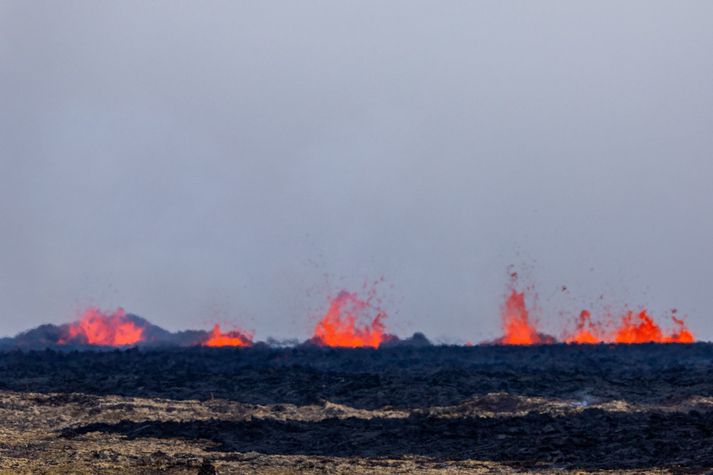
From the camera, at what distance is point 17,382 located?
6281cm

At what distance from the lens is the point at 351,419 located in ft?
142

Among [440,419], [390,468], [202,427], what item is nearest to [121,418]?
[202,427]

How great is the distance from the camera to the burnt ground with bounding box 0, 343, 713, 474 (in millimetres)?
32656

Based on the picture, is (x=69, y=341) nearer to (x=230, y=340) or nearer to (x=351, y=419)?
(x=230, y=340)

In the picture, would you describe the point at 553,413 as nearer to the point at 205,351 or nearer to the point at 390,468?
the point at 390,468

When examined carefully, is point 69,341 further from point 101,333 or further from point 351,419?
point 351,419

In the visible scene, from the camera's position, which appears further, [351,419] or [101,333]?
[101,333]

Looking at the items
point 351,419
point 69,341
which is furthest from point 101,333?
point 351,419

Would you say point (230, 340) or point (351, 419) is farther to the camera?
point (230, 340)

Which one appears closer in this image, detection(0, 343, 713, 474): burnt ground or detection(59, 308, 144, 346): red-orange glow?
detection(0, 343, 713, 474): burnt ground

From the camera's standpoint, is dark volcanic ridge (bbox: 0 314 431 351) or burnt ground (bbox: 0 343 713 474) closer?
burnt ground (bbox: 0 343 713 474)

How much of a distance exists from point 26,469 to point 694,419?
23.1 meters

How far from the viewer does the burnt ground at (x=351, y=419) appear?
107 ft

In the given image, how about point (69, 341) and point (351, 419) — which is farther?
point (69, 341)
